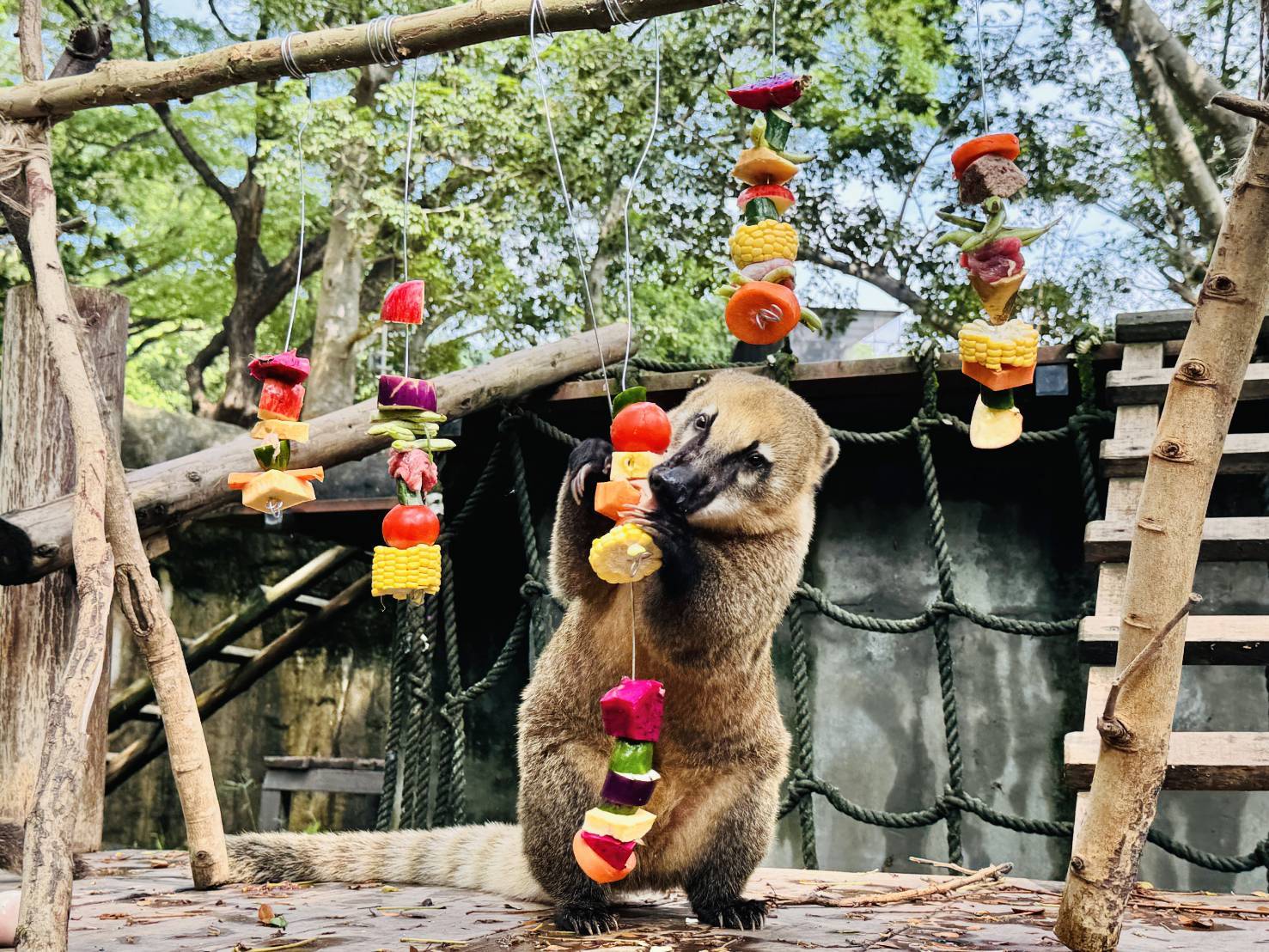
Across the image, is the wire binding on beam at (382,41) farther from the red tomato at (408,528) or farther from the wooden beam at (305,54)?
the red tomato at (408,528)

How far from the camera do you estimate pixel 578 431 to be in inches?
231

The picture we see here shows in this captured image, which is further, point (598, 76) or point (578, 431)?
point (598, 76)

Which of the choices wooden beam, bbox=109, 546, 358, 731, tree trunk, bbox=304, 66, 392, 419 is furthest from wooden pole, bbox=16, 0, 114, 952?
tree trunk, bbox=304, 66, 392, 419

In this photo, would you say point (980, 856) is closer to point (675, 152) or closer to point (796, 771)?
point (796, 771)

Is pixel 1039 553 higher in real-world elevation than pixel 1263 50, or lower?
lower

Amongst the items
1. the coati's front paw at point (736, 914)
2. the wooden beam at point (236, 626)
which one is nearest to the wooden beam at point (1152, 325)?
the coati's front paw at point (736, 914)

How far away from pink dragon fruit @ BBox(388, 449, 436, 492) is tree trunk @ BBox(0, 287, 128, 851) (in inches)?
62.0

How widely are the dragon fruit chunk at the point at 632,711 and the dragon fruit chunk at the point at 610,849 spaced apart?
220mm

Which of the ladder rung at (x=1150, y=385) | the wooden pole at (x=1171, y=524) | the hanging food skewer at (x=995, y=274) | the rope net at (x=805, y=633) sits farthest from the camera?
the rope net at (x=805, y=633)

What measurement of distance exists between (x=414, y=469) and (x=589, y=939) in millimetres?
1258

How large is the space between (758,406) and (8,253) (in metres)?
12.7

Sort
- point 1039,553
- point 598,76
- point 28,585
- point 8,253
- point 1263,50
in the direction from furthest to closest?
1. point 8,253
2. point 598,76
3. point 1039,553
4. point 28,585
5. point 1263,50

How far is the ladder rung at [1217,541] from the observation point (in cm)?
397

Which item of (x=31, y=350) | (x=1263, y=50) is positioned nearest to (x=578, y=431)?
(x=31, y=350)
